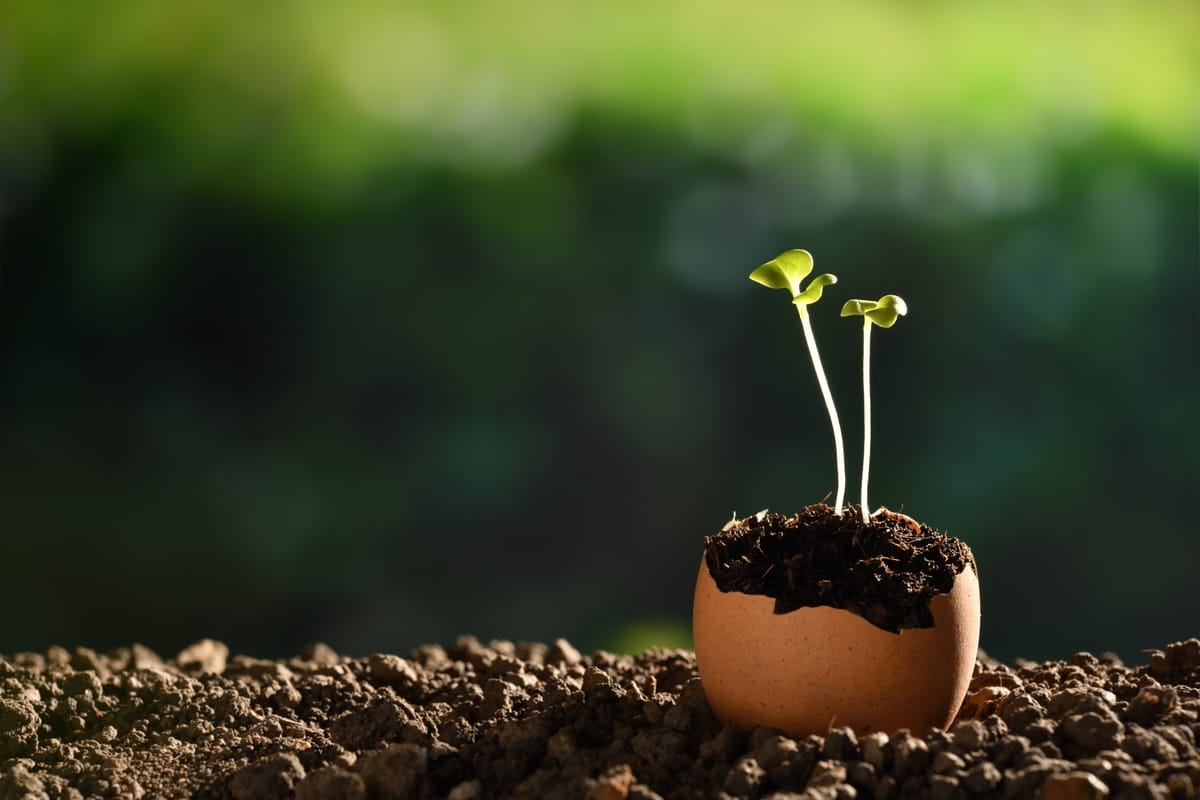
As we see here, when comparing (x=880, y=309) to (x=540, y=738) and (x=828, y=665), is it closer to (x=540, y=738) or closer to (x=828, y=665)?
(x=828, y=665)

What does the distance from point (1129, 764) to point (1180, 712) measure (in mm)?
307

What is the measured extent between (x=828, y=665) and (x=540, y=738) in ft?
1.60

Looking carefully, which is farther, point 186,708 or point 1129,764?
point 186,708

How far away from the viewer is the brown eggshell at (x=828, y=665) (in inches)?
75.9

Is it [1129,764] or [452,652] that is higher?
[1129,764]

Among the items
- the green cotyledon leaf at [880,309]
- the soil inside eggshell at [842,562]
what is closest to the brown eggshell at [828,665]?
the soil inside eggshell at [842,562]

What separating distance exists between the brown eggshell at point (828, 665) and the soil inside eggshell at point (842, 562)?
0.07ft

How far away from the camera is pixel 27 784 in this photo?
6.54 feet

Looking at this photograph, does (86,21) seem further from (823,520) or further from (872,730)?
(872,730)

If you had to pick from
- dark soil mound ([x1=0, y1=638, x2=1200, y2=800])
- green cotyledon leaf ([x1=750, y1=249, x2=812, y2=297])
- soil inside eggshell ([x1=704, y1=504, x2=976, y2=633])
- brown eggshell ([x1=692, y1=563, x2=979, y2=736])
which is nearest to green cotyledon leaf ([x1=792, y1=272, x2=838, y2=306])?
green cotyledon leaf ([x1=750, y1=249, x2=812, y2=297])

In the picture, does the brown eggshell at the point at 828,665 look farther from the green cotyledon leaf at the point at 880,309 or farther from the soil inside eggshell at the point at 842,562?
the green cotyledon leaf at the point at 880,309

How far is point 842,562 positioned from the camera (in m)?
2.01

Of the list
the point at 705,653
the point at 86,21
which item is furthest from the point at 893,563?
the point at 86,21

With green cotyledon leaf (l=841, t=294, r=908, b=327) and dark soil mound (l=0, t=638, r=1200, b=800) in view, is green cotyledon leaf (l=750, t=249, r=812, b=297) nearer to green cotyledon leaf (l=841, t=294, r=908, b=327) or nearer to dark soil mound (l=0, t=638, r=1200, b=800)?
green cotyledon leaf (l=841, t=294, r=908, b=327)
